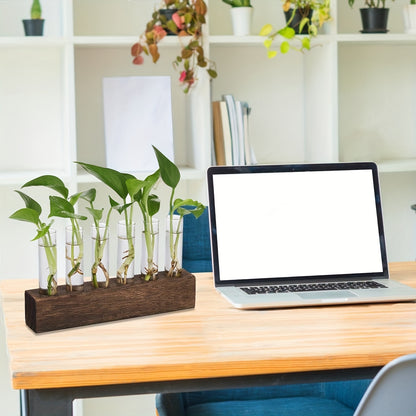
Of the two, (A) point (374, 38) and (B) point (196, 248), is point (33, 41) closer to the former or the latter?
(B) point (196, 248)

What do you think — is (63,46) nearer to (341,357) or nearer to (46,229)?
(46,229)

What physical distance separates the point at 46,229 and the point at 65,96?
1313 millimetres

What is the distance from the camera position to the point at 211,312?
64.1 inches

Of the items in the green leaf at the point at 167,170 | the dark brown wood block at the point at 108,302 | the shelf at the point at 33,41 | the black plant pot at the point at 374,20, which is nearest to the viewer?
the dark brown wood block at the point at 108,302

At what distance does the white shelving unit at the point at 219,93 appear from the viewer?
2.80 meters

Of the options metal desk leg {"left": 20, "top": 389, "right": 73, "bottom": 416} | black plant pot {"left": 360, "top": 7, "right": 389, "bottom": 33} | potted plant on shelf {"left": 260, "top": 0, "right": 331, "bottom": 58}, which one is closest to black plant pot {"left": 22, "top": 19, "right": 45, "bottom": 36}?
potted plant on shelf {"left": 260, "top": 0, "right": 331, "bottom": 58}

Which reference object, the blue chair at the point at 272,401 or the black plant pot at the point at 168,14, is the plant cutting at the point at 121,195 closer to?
the blue chair at the point at 272,401

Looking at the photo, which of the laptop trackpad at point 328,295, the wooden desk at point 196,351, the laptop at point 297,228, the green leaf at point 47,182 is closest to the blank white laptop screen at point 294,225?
the laptop at point 297,228

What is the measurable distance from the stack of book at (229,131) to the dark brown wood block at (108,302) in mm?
1241

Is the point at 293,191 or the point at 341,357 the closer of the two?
the point at 341,357

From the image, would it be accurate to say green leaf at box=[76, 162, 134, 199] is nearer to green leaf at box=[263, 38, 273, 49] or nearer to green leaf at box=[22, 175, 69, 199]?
green leaf at box=[22, 175, 69, 199]

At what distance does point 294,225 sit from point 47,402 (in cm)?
85

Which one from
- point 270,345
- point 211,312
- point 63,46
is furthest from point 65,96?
point 270,345

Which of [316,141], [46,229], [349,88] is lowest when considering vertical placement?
[46,229]
